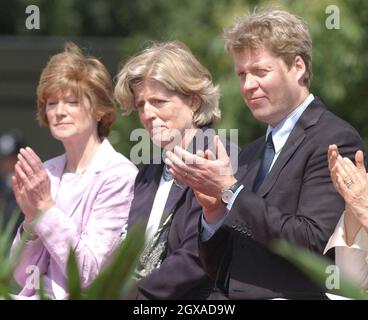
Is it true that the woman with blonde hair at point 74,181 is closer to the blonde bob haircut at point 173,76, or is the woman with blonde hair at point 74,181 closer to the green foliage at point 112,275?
the blonde bob haircut at point 173,76

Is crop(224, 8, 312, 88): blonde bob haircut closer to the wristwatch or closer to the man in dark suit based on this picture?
the man in dark suit

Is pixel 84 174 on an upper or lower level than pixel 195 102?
lower

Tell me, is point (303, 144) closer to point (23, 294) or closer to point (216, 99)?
point (216, 99)

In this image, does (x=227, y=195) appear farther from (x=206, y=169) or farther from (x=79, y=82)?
(x=79, y=82)

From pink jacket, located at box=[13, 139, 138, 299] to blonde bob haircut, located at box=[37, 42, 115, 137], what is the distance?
0.20 metres

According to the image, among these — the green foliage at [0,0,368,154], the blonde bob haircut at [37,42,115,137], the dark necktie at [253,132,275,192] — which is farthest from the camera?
the green foliage at [0,0,368,154]

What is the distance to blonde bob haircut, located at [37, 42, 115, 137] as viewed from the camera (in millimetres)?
5047

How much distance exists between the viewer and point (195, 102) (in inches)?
189

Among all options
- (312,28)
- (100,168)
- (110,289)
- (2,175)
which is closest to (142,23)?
(2,175)

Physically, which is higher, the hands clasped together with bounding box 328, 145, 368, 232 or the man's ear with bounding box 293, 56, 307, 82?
the man's ear with bounding box 293, 56, 307, 82

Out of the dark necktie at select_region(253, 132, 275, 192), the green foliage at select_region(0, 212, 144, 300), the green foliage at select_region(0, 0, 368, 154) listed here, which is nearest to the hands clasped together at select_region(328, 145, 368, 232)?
the dark necktie at select_region(253, 132, 275, 192)

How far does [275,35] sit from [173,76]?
710mm

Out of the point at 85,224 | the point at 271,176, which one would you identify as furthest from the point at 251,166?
the point at 85,224

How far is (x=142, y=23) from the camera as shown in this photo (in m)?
23.1
